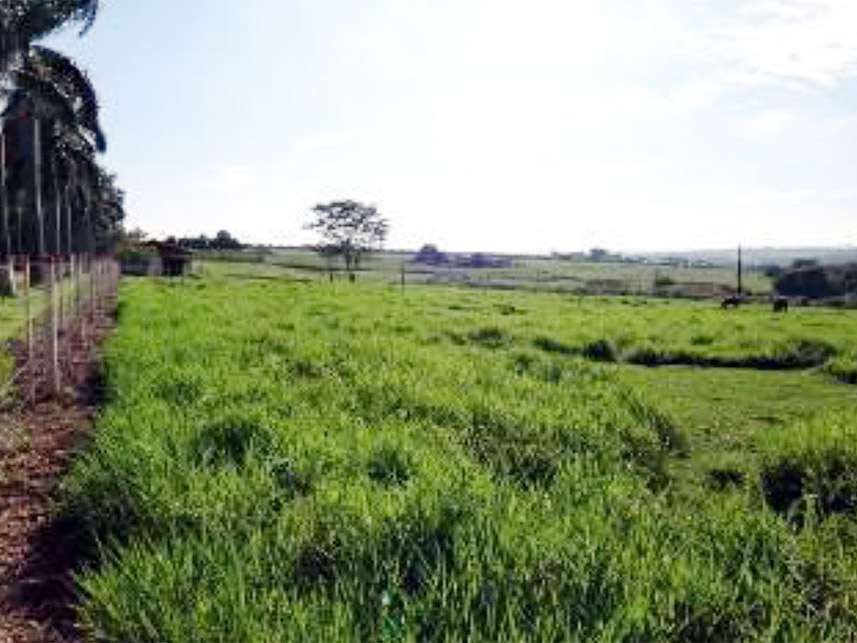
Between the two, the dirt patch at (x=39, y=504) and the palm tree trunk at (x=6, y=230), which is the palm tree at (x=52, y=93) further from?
the dirt patch at (x=39, y=504)

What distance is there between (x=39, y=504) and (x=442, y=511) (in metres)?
3.52

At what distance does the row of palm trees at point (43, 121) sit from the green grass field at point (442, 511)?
8867mm

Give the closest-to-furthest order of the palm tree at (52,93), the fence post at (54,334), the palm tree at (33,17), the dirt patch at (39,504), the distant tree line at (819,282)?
the dirt patch at (39,504) → the fence post at (54,334) → the palm tree at (33,17) → the palm tree at (52,93) → the distant tree line at (819,282)

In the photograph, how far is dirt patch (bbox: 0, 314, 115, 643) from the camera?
5117 mm

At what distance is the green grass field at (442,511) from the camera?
4.16 meters

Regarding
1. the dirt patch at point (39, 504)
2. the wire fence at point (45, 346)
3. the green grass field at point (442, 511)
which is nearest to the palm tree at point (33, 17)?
the wire fence at point (45, 346)

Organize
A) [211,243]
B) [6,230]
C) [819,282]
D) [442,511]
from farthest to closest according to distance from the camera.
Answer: [211,243], [819,282], [6,230], [442,511]

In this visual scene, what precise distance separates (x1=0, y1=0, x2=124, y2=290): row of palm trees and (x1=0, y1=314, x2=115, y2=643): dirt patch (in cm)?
465

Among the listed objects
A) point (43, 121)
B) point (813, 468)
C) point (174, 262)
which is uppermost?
point (43, 121)

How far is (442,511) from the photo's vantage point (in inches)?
204

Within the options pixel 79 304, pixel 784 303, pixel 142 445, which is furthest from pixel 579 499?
pixel 784 303

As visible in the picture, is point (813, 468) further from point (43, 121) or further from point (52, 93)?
point (43, 121)

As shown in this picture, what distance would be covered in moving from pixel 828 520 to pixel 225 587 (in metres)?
3.56

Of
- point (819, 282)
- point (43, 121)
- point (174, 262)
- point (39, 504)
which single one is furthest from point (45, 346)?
A: point (819, 282)
